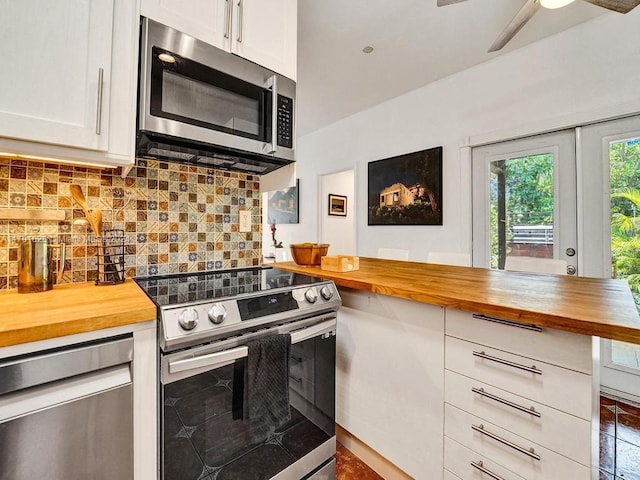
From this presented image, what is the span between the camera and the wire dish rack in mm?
1299

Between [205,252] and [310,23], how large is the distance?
193 cm

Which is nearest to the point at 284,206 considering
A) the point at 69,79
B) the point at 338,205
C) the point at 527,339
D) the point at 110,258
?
the point at 338,205

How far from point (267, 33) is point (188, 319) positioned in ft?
4.55

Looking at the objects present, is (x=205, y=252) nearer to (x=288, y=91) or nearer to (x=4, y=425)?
(x=288, y=91)

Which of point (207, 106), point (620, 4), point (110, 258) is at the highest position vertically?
point (620, 4)

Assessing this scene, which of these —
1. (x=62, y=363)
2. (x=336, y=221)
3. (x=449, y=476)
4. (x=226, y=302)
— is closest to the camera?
(x=62, y=363)

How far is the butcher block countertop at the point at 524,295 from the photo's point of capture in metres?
0.83

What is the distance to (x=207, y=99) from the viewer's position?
133cm

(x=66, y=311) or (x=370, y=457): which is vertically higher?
(x=66, y=311)

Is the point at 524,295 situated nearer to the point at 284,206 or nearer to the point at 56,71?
the point at 56,71

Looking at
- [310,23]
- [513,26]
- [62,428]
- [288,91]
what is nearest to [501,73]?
[513,26]

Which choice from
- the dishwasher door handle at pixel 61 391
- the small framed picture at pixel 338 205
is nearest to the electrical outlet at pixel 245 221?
the dishwasher door handle at pixel 61 391

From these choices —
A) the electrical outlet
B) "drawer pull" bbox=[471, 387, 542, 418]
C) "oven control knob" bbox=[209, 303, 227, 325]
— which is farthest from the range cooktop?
"drawer pull" bbox=[471, 387, 542, 418]

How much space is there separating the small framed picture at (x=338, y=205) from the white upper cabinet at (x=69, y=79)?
4038 mm
